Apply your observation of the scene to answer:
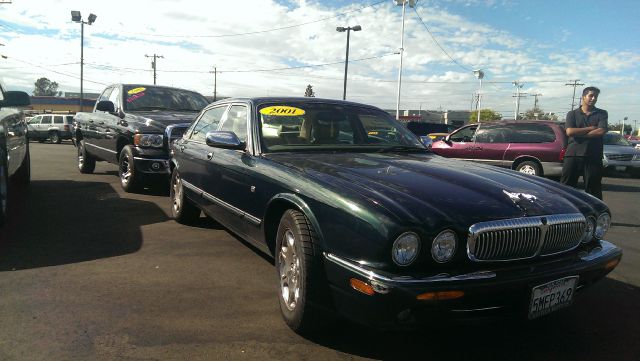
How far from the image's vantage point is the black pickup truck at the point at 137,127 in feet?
23.7

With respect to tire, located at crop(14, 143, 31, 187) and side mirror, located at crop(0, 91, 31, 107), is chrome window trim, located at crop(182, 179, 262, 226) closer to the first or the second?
side mirror, located at crop(0, 91, 31, 107)

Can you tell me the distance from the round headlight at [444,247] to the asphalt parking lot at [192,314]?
33 centimetres

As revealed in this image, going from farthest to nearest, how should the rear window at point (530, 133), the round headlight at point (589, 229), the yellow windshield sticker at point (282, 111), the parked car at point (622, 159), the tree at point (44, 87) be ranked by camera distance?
the tree at point (44, 87), the parked car at point (622, 159), the rear window at point (530, 133), the yellow windshield sticker at point (282, 111), the round headlight at point (589, 229)

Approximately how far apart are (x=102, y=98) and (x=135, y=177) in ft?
9.05

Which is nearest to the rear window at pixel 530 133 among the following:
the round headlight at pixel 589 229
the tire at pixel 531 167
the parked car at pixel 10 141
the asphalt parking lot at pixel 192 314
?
the tire at pixel 531 167

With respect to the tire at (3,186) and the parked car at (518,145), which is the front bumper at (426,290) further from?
the parked car at (518,145)

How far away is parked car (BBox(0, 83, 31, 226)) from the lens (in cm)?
517

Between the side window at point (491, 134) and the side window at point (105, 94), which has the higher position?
the side window at point (105, 94)

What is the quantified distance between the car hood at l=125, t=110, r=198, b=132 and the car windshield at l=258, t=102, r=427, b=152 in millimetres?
3719

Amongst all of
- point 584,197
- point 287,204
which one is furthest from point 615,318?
point 287,204

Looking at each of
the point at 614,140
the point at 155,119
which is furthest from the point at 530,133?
the point at 155,119

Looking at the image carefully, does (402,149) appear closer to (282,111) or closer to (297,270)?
(282,111)

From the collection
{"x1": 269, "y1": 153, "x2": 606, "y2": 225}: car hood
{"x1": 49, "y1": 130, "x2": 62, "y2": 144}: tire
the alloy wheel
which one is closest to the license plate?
{"x1": 269, "y1": 153, "x2": 606, "y2": 225}: car hood

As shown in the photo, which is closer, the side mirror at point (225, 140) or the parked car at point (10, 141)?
the side mirror at point (225, 140)
